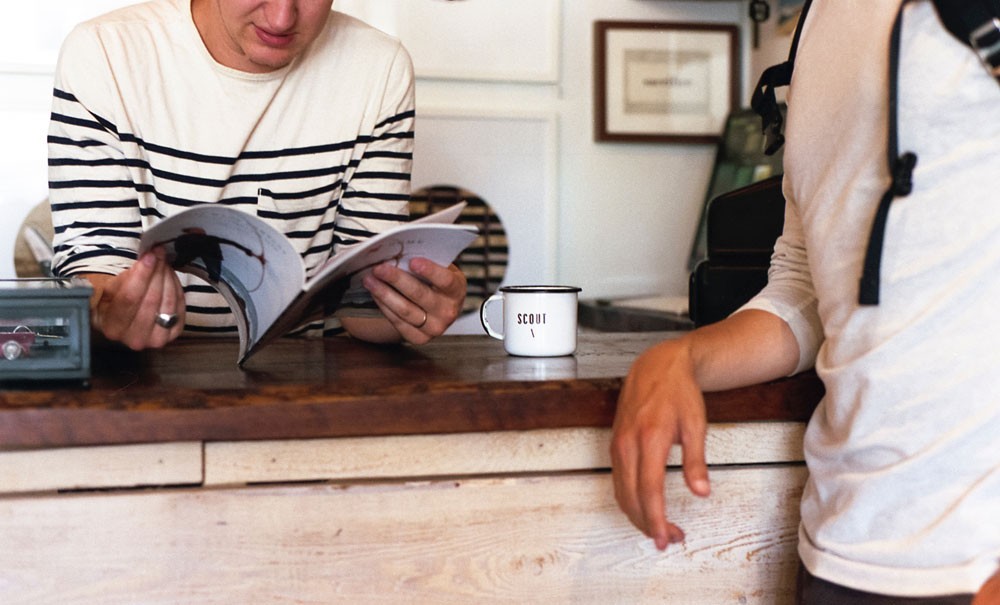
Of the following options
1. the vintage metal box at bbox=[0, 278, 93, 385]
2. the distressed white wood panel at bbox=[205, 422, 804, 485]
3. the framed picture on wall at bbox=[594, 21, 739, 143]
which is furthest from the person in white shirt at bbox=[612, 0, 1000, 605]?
the framed picture on wall at bbox=[594, 21, 739, 143]

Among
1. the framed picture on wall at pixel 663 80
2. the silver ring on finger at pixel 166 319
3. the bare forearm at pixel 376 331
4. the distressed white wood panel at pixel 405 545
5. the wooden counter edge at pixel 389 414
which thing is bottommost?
the distressed white wood panel at pixel 405 545

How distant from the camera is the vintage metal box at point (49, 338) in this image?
90 cm

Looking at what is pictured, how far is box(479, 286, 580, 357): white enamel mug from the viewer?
3.89 feet

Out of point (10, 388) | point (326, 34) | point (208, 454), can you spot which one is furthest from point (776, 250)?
point (326, 34)

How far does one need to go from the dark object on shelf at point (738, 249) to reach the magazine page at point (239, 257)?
0.67 m

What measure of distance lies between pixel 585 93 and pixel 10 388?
2464 millimetres

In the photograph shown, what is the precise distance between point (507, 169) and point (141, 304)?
215 centimetres

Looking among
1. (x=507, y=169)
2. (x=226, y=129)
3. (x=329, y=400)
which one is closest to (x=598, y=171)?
(x=507, y=169)

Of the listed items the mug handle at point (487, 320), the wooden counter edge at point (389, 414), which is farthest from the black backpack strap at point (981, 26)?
the mug handle at point (487, 320)

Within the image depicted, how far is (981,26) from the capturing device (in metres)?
0.75

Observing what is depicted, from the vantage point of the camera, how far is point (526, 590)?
1001 mm

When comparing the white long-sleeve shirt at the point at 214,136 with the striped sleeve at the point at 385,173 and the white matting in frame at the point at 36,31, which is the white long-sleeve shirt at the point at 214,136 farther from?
the white matting in frame at the point at 36,31

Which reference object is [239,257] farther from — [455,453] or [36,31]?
[36,31]

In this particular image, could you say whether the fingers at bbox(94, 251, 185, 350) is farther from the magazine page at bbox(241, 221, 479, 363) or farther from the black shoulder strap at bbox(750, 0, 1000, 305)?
the black shoulder strap at bbox(750, 0, 1000, 305)
